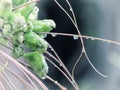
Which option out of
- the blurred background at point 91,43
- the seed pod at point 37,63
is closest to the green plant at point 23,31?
the seed pod at point 37,63

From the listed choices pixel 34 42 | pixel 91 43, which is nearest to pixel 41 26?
pixel 34 42

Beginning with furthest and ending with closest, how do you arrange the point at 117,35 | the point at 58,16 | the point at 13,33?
the point at 117,35 → the point at 58,16 → the point at 13,33

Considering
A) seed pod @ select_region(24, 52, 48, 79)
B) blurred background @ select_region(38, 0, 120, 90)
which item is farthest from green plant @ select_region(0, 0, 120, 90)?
blurred background @ select_region(38, 0, 120, 90)

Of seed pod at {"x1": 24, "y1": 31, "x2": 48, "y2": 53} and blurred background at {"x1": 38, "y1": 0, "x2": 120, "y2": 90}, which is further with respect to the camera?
blurred background at {"x1": 38, "y1": 0, "x2": 120, "y2": 90}

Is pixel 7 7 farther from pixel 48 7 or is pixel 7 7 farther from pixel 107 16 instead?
pixel 107 16

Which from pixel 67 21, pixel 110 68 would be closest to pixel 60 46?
pixel 67 21

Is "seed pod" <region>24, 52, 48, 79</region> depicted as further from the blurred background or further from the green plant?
the blurred background

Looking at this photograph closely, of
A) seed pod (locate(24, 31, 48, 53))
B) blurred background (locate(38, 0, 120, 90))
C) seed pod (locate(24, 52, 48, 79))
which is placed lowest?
blurred background (locate(38, 0, 120, 90))
